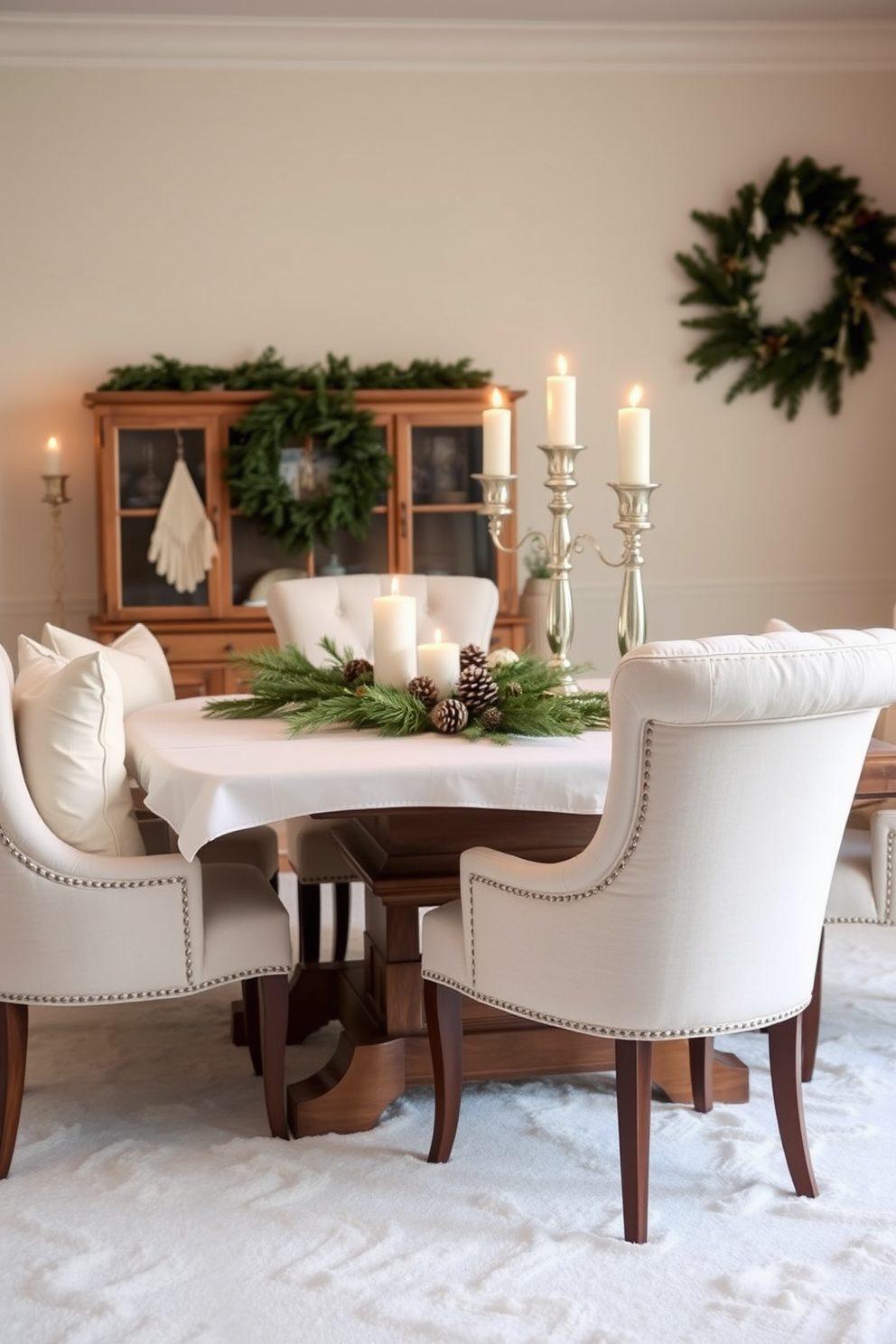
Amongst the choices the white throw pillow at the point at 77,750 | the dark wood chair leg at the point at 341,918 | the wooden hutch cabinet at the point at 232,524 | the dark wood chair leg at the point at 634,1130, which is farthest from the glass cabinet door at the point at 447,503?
the dark wood chair leg at the point at 634,1130

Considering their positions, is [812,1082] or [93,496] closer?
[812,1082]

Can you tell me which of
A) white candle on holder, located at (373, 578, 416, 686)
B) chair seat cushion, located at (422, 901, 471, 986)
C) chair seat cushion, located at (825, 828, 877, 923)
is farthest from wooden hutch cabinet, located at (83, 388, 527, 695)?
chair seat cushion, located at (422, 901, 471, 986)

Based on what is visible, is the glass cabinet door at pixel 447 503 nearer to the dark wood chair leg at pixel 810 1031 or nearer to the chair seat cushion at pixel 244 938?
the dark wood chair leg at pixel 810 1031

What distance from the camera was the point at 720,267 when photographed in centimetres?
558

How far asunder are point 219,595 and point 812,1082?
2933 millimetres

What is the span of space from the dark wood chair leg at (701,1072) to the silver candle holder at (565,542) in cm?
70

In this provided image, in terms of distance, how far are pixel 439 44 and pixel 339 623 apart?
2.92 meters

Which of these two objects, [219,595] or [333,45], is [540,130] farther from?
[219,595]

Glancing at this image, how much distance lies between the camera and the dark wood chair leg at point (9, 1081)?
231 centimetres

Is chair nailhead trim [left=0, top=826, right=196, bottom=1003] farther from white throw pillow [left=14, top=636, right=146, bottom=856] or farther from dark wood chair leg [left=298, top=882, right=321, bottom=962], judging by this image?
dark wood chair leg [left=298, top=882, right=321, bottom=962]

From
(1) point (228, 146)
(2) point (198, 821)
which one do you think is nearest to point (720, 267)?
(1) point (228, 146)

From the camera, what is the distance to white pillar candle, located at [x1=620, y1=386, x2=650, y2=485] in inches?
102

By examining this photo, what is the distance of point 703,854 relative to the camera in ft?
6.52

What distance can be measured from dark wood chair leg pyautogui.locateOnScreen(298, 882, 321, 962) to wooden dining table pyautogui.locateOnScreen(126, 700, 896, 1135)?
0.36m
